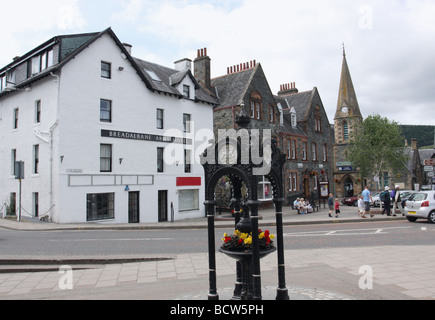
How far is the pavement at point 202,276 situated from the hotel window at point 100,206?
1153cm

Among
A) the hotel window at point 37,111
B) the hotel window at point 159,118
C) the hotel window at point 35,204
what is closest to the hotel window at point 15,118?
the hotel window at point 37,111

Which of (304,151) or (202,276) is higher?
(304,151)

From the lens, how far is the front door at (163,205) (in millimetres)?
25312

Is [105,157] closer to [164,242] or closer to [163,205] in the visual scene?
[163,205]

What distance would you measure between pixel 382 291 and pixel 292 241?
6.66m

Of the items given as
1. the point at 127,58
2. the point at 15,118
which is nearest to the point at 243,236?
the point at 127,58

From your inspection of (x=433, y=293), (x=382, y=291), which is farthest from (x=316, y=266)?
(x=433, y=293)

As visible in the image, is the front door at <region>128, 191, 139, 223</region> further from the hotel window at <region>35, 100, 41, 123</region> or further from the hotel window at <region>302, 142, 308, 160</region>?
the hotel window at <region>302, 142, 308, 160</region>

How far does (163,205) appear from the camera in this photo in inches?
1004

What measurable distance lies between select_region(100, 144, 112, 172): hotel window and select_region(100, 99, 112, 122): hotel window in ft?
5.75

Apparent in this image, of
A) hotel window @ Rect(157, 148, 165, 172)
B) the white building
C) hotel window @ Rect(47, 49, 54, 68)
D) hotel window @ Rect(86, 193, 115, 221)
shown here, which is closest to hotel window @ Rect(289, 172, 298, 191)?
the white building

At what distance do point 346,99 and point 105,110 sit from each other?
4454cm

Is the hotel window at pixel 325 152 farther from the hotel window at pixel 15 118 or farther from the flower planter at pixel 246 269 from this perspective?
the flower planter at pixel 246 269
